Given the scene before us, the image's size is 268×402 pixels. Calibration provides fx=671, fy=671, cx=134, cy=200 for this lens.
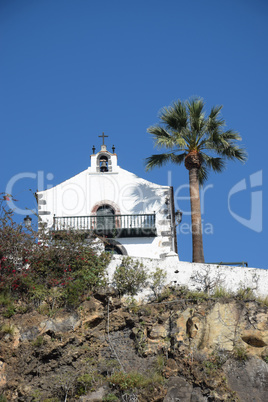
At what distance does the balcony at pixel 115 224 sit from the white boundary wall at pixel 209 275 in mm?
4165

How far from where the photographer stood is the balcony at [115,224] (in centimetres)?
2880

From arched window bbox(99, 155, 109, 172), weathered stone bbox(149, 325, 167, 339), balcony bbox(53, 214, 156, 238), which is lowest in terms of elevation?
weathered stone bbox(149, 325, 167, 339)

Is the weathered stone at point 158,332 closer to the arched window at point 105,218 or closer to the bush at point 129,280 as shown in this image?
the bush at point 129,280

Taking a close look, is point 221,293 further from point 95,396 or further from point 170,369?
point 95,396

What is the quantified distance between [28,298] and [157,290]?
180 inches

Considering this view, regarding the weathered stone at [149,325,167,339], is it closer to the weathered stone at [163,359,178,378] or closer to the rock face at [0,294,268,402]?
the rock face at [0,294,268,402]

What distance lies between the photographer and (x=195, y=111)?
29406 millimetres

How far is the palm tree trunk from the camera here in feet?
89.5

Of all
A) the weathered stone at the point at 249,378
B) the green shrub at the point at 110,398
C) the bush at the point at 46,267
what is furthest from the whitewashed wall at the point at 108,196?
the green shrub at the point at 110,398

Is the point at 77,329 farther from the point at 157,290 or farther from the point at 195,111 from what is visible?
the point at 195,111

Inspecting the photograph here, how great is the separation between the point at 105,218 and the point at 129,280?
581 cm

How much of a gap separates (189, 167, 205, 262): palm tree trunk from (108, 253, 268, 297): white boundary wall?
2682 millimetres

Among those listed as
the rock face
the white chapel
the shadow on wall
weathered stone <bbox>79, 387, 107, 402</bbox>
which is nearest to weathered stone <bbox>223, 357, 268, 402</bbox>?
the rock face

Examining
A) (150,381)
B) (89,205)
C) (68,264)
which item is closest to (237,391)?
(150,381)
